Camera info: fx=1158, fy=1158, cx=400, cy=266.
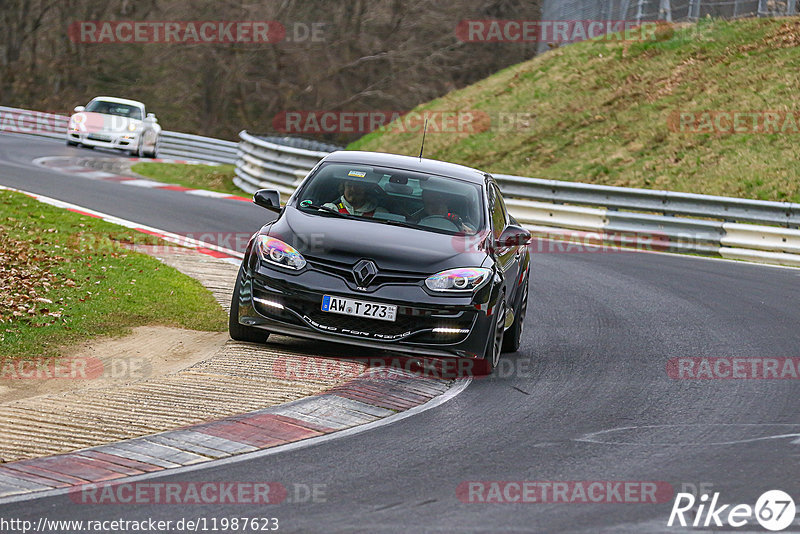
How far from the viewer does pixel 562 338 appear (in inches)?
428

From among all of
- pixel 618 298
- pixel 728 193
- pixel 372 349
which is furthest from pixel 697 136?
→ pixel 372 349

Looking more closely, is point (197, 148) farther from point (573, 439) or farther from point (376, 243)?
point (573, 439)

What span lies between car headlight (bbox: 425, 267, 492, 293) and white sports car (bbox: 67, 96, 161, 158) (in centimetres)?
2508

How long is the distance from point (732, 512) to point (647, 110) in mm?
25112

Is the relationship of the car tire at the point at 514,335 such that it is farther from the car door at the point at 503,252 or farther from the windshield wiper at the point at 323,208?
the windshield wiper at the point at 323,208

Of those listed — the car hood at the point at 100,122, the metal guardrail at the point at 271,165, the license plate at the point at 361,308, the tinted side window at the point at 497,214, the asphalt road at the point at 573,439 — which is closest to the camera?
the asphalt road at the point at 573,439

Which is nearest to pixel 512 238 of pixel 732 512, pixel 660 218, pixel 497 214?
pixel 497 214

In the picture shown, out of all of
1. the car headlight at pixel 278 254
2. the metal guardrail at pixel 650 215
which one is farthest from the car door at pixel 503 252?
the metal guardrail at pixel 650 215

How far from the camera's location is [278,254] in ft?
29.1

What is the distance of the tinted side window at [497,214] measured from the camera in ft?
32.5

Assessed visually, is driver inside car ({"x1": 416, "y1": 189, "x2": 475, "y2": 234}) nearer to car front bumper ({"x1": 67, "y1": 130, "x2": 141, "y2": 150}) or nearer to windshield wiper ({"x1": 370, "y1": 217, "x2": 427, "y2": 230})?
windshield wiper ({"x1": 370, "y1": 217, "x2": 427, "y2": 230})

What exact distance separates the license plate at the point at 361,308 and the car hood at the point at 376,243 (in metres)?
0.30

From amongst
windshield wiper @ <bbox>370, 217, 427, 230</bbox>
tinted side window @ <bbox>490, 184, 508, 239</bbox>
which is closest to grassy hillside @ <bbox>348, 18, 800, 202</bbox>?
tinted side window @ <bbox>490, 184, 508, 239</bbox>

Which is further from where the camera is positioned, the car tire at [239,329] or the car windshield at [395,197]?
the car windshield at [395,197]
